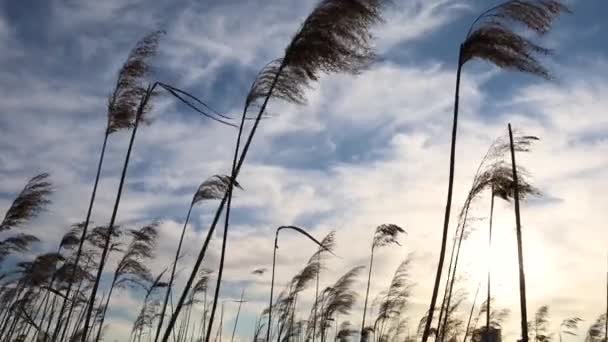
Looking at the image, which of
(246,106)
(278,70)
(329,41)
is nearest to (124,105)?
(246,106)

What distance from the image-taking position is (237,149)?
A: 566 cm

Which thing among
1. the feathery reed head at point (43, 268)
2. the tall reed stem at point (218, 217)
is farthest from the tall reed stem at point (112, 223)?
the feathery reed head at point (43, 268)

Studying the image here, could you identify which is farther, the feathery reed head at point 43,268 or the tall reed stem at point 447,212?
the feathery reed head at point 43,268

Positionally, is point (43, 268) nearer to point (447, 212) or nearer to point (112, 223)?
point (112, 223)

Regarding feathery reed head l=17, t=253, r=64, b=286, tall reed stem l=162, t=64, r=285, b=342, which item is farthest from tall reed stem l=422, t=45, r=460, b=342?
feathery reed head l=17, t=253, r=64, b=286

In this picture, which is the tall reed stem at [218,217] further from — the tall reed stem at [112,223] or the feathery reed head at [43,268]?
the feathery reed head at [43,268]

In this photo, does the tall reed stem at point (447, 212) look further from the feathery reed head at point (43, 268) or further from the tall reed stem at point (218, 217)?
the feathery reed head at point (43, 268)

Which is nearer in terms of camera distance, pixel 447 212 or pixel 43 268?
pixel 447 212

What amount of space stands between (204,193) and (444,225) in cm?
499

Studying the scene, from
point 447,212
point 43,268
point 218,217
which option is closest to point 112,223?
point 218,217

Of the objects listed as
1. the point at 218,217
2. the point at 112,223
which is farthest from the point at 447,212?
the point at 112,223

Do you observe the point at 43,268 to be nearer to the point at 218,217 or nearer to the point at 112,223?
the point at 112,223

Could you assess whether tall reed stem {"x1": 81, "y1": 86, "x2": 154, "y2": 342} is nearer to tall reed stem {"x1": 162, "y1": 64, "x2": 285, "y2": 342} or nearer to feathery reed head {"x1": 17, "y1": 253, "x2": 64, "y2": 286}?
tall reed stem {"x1": 162, "y1": 64, "x2": 285, "y2": 342}

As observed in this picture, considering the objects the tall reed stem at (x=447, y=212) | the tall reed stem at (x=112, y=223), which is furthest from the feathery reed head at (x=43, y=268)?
the tall reed stem at (x=447, y=212)
